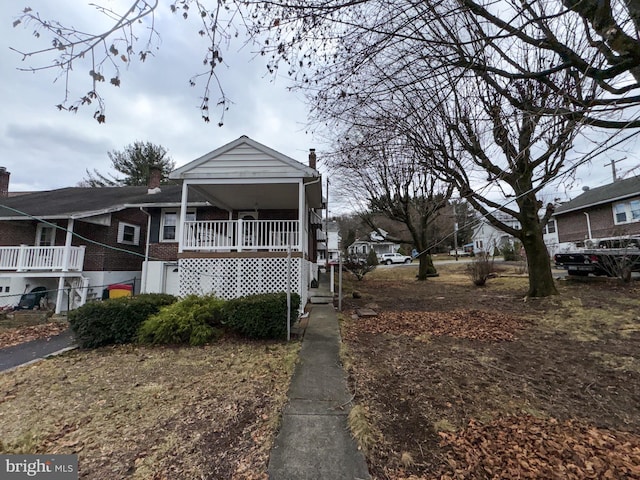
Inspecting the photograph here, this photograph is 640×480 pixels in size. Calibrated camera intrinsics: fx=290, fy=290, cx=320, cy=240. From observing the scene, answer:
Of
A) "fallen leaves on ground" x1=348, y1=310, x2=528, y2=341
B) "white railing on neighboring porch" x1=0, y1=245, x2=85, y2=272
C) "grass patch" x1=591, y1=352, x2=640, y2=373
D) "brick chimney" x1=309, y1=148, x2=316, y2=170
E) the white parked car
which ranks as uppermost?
"brick chimney" x1=309, y1=148, x2=316, y2=170

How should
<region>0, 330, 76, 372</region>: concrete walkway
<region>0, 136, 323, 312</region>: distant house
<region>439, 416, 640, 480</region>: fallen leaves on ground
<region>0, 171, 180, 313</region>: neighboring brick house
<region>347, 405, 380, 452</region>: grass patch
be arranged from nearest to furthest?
<region>439, 416, 640, 480</region>: fallen leaves on ground < <region>347, 405, 380, 452</region>: grass patch < <region>0, 330, 76, 372</region>: concrete walkway < <region>0, 136, 323, 312</region>: distant house < <region>0, 171, 180, 313</region>: neighboring brick house

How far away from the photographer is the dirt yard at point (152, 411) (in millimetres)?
2543

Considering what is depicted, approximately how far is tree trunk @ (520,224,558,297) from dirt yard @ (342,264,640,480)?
186 centimetres

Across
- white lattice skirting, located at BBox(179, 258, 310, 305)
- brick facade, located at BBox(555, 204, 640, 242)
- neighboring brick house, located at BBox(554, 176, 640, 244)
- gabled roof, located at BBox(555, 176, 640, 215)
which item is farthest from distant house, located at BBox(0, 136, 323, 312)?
brick facade, located at BBox(555, 204, 640, 242)

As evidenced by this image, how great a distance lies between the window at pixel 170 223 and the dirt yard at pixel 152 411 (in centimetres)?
806

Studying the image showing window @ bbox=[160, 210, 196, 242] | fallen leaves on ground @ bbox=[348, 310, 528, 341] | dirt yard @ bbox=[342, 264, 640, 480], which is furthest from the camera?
window @ bbox=[160, 210, 196, 242]

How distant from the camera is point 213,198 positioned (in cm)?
1055

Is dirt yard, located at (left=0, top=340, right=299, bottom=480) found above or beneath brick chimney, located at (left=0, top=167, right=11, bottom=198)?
beneath

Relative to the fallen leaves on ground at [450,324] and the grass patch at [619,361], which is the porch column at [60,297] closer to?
the fallen leaves on ground at [450,324]

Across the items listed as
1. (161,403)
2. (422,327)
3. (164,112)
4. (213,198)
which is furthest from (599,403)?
(213,198)

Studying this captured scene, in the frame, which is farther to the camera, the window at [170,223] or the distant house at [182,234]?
the window at [170,223]

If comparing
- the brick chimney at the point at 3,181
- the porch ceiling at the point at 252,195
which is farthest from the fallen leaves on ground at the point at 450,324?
the brick chimney at the point at 3,181

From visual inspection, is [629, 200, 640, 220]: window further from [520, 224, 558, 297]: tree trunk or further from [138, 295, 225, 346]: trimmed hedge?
[138, 295, 225, 346]: trimmed hedge

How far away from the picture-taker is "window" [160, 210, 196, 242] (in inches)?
504
